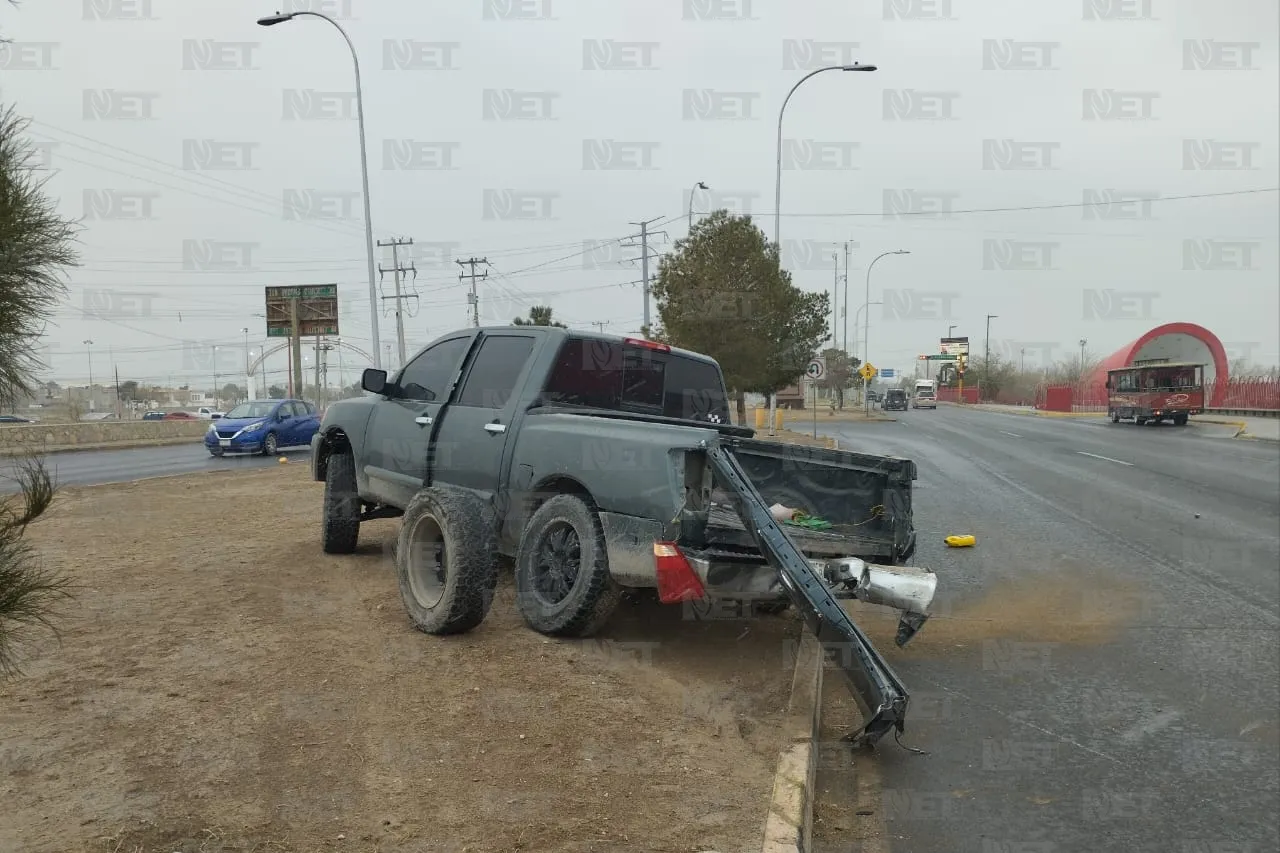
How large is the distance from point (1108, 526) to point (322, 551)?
9.24 meters

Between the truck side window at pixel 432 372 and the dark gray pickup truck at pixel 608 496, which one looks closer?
the dark gray pickup truck at pixel 608 496

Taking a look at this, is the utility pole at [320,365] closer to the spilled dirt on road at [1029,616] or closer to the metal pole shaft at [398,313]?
the metal pole shaft at [398,313]

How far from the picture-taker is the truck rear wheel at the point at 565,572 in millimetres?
5070

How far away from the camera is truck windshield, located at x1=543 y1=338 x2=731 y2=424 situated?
6141 millimetres

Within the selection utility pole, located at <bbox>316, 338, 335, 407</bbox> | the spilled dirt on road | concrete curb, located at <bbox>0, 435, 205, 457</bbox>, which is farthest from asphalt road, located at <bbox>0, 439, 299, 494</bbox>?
utility pole, located at <bbox>316, 338, 335, 407</bbox>

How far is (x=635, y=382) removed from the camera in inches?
260

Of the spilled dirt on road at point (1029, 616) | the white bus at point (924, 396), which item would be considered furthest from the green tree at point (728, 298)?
the white bus at point (924, 396)

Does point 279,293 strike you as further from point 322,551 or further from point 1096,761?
point 1096,761

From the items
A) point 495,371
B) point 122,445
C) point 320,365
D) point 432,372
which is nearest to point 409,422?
point 432,372

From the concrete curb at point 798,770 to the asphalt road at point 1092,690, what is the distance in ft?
0.65

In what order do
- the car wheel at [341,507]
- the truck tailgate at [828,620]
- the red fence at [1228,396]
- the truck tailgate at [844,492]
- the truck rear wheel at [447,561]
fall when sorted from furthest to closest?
the red fence at [1228,396]
the car wheel at [341,507]
the truck tailgate at [844,492]
the truck rear wheel at [447,561]
the truck tailgate at [828,620]

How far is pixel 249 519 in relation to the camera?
33.2 feet

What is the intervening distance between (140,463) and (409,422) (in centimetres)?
1874

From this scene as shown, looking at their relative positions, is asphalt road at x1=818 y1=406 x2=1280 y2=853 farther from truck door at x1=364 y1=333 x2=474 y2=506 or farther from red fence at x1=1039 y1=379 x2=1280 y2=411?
red fence at x1=1039 y1=379 x2=1280 y2=411
